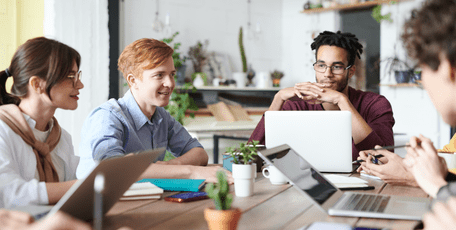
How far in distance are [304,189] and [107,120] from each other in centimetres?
94

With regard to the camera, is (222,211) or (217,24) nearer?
(222,211)

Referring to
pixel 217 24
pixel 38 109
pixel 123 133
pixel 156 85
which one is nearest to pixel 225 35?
pixel 217 24

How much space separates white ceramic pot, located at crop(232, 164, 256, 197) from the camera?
1.27 metres

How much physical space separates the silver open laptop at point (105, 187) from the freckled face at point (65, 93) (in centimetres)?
49

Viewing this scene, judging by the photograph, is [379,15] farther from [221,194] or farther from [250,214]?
[221,194]

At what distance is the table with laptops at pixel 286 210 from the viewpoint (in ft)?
3.23

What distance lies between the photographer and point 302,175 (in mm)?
1135

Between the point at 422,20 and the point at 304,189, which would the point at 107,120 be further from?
the point at 422,20

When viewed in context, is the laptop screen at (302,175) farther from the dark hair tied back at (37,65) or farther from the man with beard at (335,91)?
the man with beard at (335,91)

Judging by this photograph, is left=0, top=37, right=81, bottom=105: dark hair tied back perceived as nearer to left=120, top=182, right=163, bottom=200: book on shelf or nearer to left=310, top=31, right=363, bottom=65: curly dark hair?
left=120, top=182, right=163, bottom=200: book on shelf

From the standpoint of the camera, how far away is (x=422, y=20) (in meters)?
0.89

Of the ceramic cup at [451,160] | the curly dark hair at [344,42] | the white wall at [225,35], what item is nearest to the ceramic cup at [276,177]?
the ceramic cup at [451,160]

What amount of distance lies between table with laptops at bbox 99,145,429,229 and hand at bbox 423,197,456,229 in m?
0.20

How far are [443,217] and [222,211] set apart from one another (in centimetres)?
42
